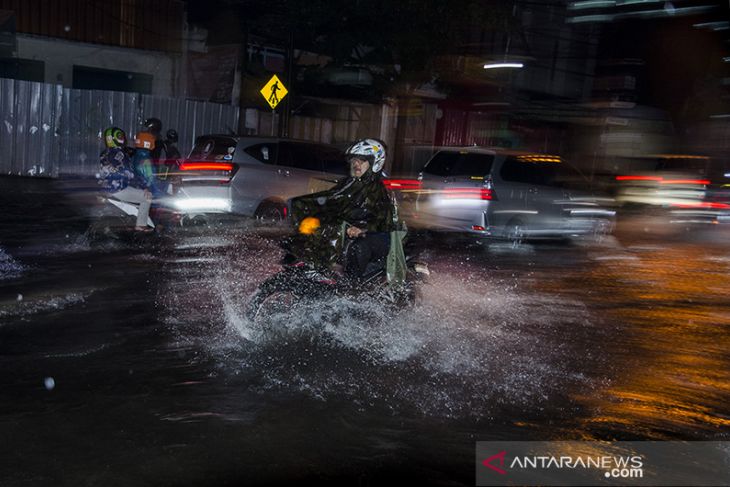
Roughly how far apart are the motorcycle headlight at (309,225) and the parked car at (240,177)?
6170 millimetres

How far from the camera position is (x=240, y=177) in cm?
1227

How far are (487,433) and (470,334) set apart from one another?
2513mm

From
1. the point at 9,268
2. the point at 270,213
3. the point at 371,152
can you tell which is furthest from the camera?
the point at 270,213

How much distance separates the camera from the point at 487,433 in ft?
14.8

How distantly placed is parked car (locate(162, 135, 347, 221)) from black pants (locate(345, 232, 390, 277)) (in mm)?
5985

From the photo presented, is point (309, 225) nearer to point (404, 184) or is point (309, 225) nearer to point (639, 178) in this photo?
point (404, 184)

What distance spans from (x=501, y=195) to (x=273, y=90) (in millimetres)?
7689

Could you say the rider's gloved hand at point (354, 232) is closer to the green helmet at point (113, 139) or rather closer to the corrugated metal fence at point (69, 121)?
the green helmet at point (113, 139)

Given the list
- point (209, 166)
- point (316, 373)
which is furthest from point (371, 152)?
point (209, 166)

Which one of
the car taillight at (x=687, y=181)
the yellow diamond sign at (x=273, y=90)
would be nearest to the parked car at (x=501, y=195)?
the yellow diamond sign at (x=273, y=90)

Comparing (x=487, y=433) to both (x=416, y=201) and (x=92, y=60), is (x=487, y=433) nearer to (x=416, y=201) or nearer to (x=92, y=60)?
(x=416, y=201)

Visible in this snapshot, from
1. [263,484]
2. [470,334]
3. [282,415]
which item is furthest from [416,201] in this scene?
[263,484]

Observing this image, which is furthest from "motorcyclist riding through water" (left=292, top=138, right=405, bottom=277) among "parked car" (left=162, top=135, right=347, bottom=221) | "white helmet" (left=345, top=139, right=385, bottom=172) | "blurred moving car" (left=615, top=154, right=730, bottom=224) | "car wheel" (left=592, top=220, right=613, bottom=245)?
"blurred moving car" (left=615, top=154, right=730, bottom=224)

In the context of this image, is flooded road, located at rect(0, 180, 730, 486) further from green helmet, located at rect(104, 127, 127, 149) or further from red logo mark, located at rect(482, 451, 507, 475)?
green helmet, located at rect(104, 127, 127, 149)
